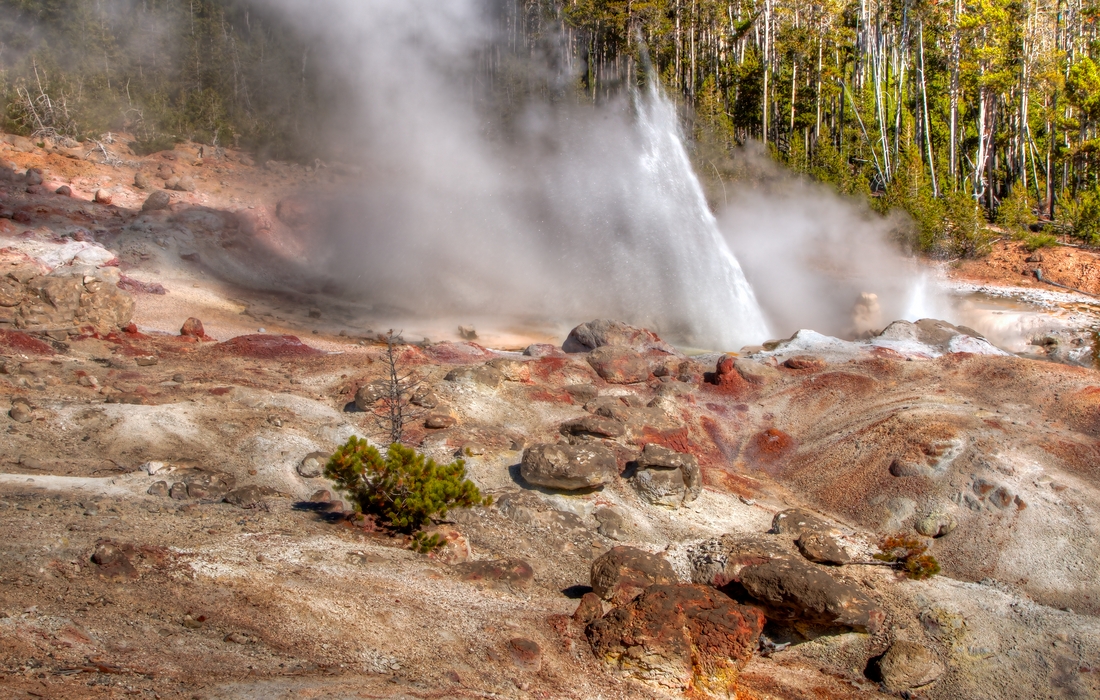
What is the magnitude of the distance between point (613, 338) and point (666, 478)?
540cm

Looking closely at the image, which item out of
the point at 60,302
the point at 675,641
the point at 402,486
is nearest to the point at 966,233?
the point at 402,486

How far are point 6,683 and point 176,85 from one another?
2885 centimetres

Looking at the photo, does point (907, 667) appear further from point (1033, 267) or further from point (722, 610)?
point (1033, 267)

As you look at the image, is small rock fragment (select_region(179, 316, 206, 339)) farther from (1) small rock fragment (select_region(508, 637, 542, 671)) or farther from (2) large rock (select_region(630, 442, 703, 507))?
(1) small rock fragment (select_region(508, 637, 542, 671))

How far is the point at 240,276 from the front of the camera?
19.4 metres

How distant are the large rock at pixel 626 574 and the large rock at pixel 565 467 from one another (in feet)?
4.80

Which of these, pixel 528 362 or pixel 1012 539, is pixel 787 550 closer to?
pixel 1012 539

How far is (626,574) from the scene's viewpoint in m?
7.29

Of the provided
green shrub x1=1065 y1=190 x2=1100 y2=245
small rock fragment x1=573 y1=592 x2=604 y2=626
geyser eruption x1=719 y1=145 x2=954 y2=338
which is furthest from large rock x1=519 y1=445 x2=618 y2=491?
green shrub x1=1065 y1=190 x2=1100 y2=245

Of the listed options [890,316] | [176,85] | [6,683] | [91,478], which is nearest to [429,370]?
[91,478]

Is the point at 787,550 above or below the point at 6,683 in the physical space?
below

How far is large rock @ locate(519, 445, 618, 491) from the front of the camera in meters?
9.04

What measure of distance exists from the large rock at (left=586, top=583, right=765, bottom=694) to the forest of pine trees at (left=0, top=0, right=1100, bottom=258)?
2049 centimetres

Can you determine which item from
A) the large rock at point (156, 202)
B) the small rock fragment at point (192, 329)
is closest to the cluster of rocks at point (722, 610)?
the small rock fragment at point (192, 329)
